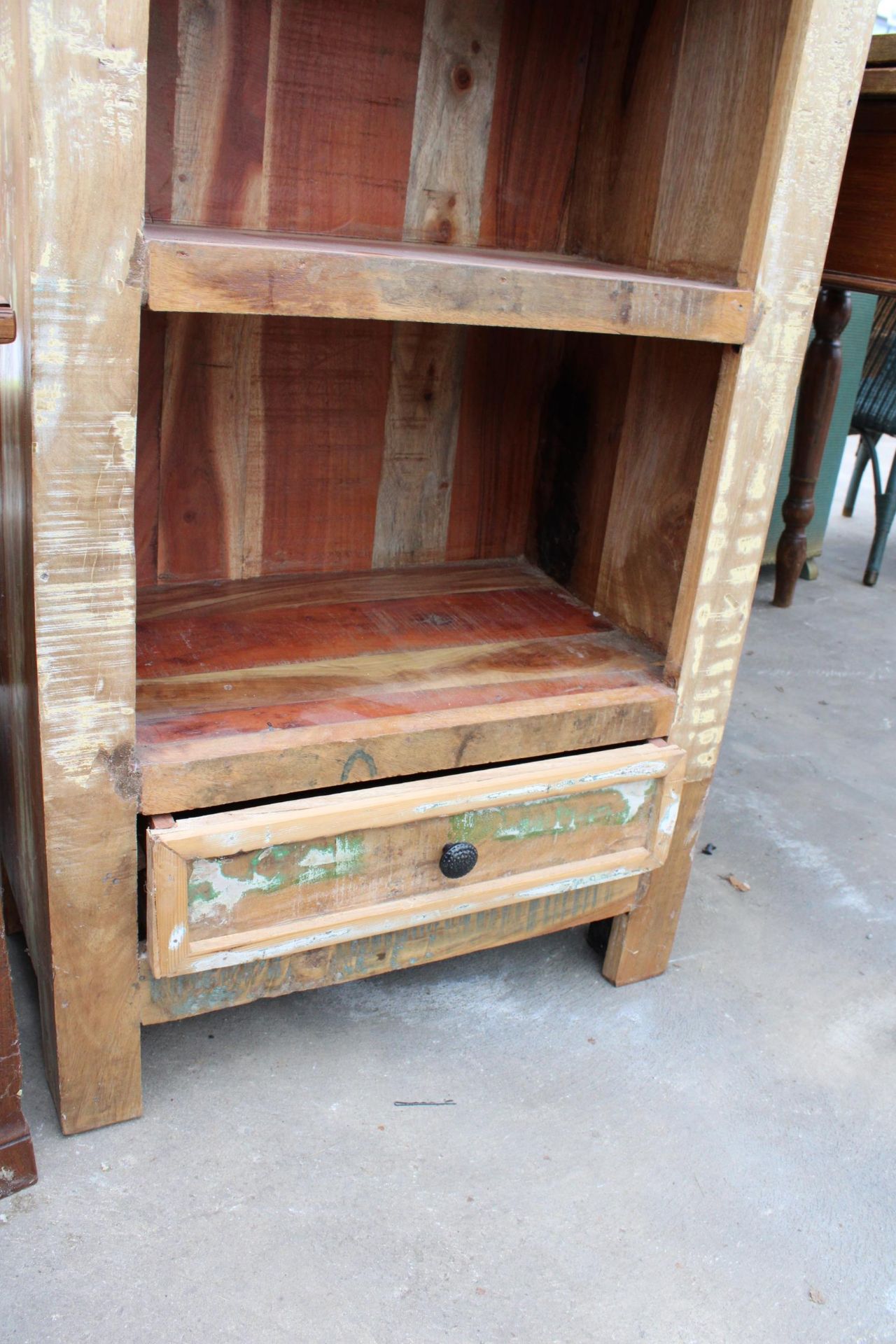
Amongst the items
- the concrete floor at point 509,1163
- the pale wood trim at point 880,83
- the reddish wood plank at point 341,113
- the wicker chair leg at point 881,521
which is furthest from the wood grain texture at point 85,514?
the wicker chair leg at point 881,521

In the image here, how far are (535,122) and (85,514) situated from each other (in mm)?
785

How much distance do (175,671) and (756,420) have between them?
24.9 inches

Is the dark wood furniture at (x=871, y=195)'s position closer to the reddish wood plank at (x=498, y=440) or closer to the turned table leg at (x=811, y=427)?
the reddish wood plank at (x=498, y=440)

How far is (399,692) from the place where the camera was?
1.14 m

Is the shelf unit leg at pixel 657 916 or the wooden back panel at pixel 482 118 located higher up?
the wooden back panel at pixel 482 118

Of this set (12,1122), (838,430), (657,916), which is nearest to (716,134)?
(657,916)

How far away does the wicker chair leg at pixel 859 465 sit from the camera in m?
2.97

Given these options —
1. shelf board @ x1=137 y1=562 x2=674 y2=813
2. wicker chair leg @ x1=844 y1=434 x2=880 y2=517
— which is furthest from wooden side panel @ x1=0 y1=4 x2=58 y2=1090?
wicker chair leg @ x1=844 y1=434 x2=880 y2=517

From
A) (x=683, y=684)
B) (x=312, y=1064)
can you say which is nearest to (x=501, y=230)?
(x=683, y=684)

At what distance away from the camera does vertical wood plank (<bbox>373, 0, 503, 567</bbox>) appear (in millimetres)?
1247

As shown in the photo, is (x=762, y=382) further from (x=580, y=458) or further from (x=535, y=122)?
(x=535, y=122)

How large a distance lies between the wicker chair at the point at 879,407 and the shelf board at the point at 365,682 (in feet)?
5.61

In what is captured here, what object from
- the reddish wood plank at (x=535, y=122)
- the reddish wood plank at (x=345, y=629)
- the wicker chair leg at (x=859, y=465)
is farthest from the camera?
the wicker chair leg at (x=859, y=465)

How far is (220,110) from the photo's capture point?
115 centimetres
